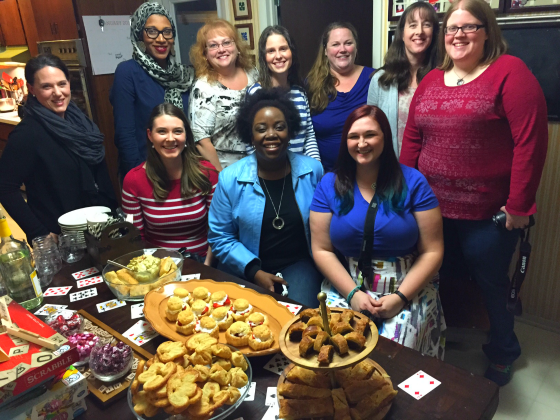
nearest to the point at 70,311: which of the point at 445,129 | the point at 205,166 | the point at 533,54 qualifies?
the point at 205,166

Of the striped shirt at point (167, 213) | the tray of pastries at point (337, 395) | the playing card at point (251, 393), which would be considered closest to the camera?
the tray of pastries at point (337, 395)

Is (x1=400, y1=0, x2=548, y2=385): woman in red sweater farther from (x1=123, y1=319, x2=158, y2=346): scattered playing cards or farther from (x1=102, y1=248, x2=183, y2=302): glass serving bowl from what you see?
(x1=123, y1=319, x2=158, y2=346): scattered playing cards

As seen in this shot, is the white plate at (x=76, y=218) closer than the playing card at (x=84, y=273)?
No

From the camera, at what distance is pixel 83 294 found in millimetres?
1540

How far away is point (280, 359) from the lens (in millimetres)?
1179

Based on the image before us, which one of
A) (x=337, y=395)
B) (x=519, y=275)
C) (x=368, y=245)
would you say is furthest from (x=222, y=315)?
(x=519, y=275)

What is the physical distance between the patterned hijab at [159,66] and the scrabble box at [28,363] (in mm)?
1760

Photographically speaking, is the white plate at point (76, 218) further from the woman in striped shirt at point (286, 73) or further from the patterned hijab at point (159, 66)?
the woman in striped shirt at point (286, 73)

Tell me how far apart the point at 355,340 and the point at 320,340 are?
7 centimetres

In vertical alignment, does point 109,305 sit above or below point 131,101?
below

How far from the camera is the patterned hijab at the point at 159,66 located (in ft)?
7.91

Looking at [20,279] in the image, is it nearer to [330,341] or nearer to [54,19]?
[330,341]

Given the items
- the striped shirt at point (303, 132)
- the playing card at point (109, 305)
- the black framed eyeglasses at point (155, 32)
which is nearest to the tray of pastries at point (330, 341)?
the playing card at point (109, 305)

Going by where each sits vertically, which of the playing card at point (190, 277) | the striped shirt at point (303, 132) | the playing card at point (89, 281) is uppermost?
the striped shirt at point (303, 132)
